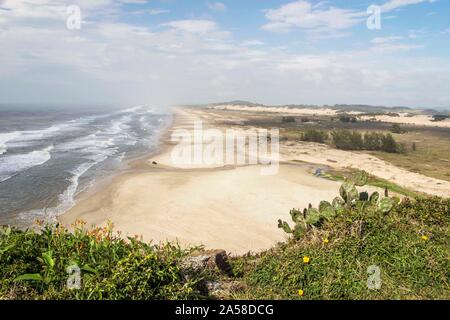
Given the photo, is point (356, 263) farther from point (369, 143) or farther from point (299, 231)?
point (369, 143)

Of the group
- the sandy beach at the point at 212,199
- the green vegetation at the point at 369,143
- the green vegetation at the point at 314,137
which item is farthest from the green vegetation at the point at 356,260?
the green vegetation at the point at 314,137

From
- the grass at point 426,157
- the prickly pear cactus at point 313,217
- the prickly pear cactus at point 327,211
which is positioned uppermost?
the prickly pear cactus at point 327,211

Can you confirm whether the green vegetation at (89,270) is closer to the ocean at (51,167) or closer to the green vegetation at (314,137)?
the ocean at (51,167)
